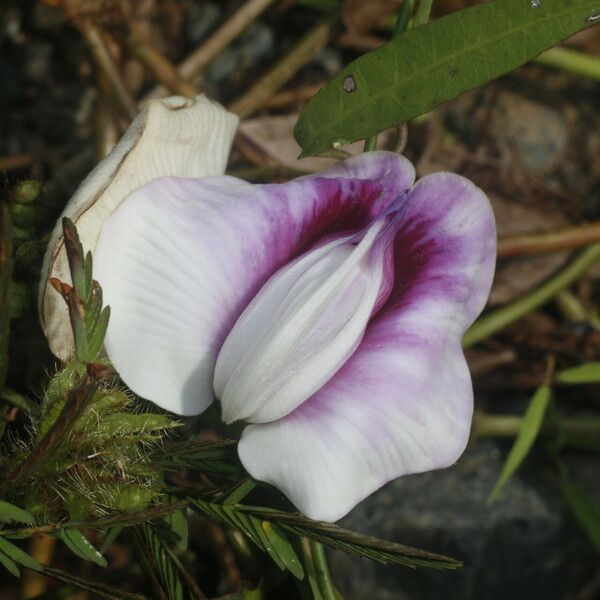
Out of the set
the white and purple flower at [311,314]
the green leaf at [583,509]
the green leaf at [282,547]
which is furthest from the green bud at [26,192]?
the green leaf at [583,509]

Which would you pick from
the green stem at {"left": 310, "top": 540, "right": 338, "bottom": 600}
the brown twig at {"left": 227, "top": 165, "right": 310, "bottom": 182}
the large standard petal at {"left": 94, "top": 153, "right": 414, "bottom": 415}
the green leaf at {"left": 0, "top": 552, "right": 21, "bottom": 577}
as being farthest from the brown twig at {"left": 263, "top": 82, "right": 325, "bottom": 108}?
the green leaf at {"left": 0, "top": 552, "right": 21, "bottom": 577}

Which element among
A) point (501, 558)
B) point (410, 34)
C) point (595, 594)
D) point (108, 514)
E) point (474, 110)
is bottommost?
point (595, 594)

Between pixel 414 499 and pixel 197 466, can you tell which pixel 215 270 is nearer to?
pixel 197 466

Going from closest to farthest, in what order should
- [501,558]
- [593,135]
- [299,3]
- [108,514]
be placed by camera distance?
[108,514]
[501,558]
[299,3]
[593,135]

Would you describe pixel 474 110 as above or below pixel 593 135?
above

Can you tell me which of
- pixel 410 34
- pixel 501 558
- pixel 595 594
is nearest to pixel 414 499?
pixel 501 558

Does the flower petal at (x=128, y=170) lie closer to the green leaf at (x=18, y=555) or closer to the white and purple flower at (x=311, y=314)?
the white and purple flower at (x=311, y=314)

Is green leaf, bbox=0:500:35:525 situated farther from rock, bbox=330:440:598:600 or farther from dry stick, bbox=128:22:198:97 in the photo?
dry stick, bbox=128:22:198:97
